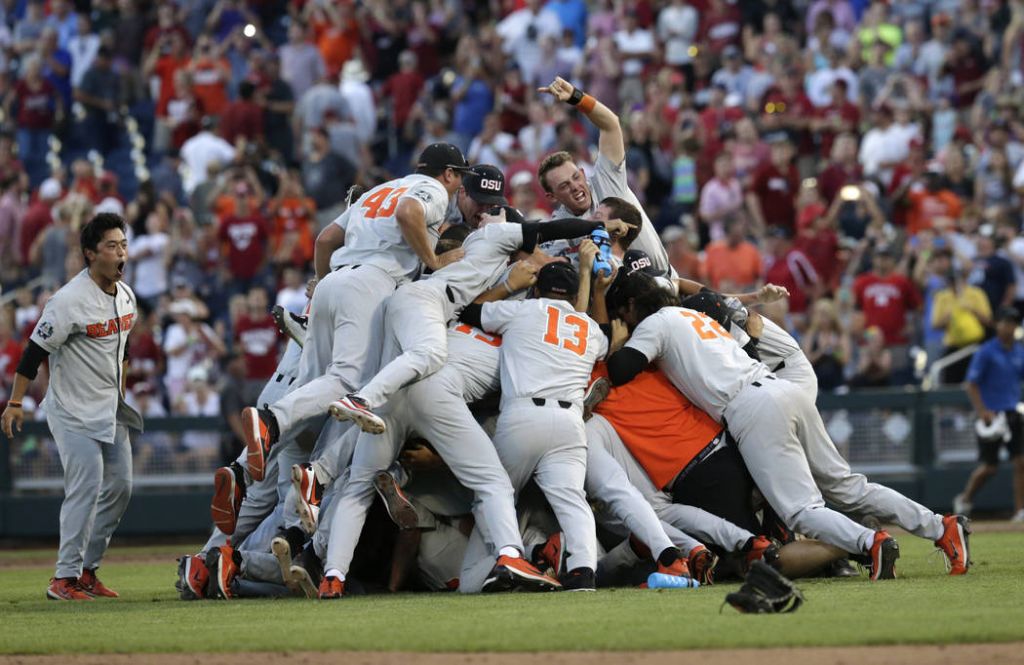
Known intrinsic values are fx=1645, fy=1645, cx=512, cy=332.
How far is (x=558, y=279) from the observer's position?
10188 mm

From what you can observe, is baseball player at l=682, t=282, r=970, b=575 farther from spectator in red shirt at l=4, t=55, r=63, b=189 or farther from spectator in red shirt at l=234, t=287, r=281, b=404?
spectator in red shirt at l=4, t=55, r=63, b=189

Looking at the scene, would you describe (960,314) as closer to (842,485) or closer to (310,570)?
(842,485)

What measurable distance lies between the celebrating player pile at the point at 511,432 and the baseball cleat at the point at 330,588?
9cm

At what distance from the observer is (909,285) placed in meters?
17.8

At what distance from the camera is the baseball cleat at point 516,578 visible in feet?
30.5

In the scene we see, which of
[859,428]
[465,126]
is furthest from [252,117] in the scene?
[859,428]

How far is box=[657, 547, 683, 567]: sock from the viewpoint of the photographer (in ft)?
31.0

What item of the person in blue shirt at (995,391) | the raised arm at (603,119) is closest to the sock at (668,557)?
the raised arm at (603,119)

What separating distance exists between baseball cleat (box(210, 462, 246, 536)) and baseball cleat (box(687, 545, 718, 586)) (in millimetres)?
2758

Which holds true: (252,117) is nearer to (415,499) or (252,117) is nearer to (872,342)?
(872,342)

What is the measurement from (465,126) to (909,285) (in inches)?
288

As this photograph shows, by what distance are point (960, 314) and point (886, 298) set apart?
2.60 feet

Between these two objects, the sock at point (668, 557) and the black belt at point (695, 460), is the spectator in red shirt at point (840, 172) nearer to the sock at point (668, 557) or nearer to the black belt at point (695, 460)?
the black belt at point (695, 460)

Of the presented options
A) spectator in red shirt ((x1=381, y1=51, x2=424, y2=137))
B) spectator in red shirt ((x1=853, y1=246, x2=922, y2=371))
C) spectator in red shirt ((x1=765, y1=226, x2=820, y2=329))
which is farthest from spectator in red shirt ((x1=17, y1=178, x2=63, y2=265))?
spectator in red shirt ((x1=853, y1=246, x2=922, y2=371))
